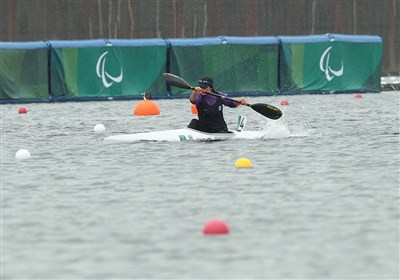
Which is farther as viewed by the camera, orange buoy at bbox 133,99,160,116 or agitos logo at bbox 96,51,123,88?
agitos logo at bbox 96,51,123,88

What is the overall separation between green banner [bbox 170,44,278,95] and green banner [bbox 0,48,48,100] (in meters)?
3.52

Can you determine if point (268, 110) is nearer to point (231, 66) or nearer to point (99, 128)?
point (99, 128)

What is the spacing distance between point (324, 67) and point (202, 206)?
23456 mm

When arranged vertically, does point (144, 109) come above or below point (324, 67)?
below

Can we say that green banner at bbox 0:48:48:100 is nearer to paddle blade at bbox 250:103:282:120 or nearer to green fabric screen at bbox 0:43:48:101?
green fabric screen at bbox 0:43:48:101

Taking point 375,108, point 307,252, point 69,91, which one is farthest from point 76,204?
point 69,91

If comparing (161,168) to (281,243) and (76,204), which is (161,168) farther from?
(281,243)

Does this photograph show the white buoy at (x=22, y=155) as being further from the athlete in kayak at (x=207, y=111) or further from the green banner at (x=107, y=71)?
the green banner at (x=107, y=71)

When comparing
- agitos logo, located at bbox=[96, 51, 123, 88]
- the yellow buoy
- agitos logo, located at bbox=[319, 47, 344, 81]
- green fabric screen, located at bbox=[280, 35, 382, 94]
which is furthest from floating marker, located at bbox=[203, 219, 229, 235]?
agitos logo, located at bbox=[319, 47, 344, 81]

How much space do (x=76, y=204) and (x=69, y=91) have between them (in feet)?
67.0

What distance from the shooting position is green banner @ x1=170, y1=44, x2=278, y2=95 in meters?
34.8

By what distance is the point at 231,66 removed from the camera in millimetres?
35156

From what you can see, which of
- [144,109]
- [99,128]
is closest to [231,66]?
[144,109]

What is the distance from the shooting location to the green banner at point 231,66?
34781 mm
